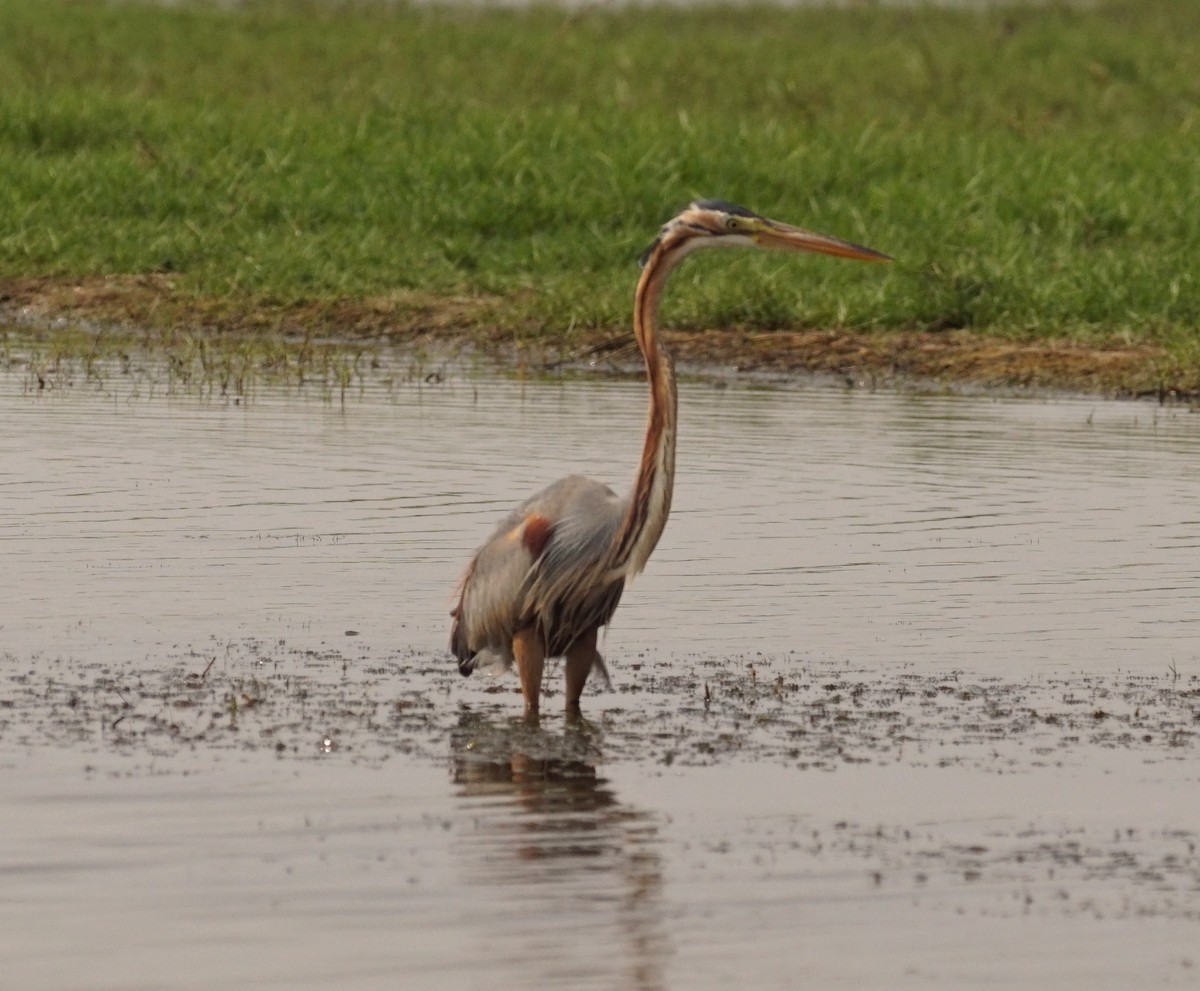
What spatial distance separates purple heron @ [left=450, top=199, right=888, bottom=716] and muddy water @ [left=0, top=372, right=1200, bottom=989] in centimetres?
20

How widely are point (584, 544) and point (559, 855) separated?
1.38 meters

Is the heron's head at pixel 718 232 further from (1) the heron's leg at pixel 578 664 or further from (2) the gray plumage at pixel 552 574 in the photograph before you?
(1) the heron's leg at pixel 578 664

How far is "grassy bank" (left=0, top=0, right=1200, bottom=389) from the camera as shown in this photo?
583 inches

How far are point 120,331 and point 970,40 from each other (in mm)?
15949

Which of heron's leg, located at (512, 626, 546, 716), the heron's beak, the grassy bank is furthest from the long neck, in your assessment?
the grassy bank

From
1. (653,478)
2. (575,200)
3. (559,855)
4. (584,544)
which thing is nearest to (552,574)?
(584,544)

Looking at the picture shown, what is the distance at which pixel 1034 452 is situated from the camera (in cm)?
1127

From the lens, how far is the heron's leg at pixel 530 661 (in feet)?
21.9

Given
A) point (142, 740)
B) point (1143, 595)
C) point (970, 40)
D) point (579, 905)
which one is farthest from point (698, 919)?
point (970, 40)

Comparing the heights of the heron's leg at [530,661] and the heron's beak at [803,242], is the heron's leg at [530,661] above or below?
below

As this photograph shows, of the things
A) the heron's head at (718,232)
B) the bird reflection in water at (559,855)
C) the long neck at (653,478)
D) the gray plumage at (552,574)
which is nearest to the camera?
the bird reflection in water at (559,855)

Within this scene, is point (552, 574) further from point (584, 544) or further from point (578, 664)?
point (578, 664)

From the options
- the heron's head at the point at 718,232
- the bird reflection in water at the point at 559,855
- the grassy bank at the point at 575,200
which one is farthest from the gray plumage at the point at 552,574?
the grassy bank at the point at 575,200

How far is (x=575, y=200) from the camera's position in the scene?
1702cm
